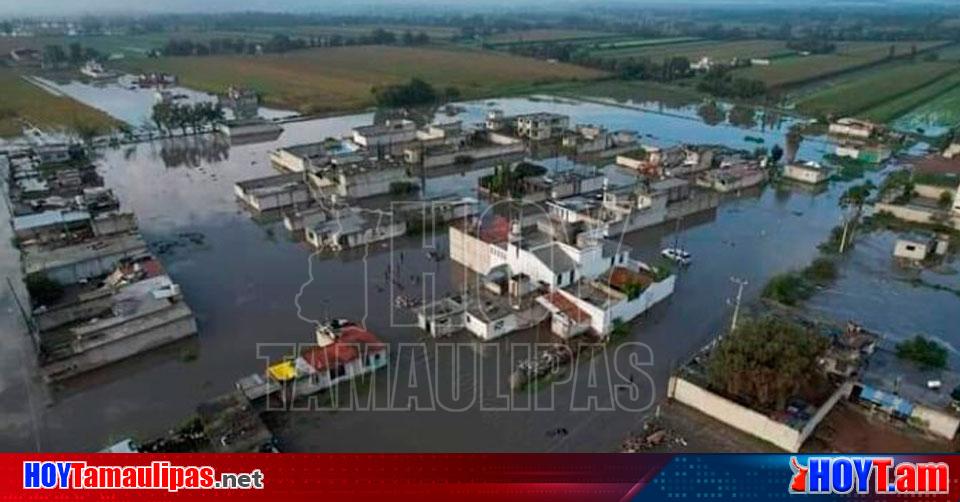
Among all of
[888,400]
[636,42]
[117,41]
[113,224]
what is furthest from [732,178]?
[117,41]

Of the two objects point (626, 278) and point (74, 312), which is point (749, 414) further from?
point (74, 312)

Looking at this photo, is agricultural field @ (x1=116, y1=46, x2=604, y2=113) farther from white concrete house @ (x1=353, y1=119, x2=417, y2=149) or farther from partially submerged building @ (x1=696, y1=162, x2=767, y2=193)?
partially submerged building @ (x1=696, y1=162, x2=767, y2=193)

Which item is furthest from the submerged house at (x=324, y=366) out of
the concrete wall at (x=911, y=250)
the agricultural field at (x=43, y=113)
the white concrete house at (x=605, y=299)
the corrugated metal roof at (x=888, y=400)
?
the agricultural field at (x=43, y=113)

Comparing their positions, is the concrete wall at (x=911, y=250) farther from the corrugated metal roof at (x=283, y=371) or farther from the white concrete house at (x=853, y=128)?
the white concrete house at (x=853, y=128)

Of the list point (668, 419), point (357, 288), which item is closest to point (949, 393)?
point (668, 419)

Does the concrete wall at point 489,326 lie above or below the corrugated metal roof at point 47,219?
below

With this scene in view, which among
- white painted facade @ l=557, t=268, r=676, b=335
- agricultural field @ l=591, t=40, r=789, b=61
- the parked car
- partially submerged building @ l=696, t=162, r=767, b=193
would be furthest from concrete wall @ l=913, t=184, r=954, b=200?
agricultural field @ l=591, t=40, r=789, b=61

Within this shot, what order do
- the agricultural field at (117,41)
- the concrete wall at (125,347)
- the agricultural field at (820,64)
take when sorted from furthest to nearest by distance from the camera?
the agricultural field at (117,41), the agricultural field at (820,64), the concrete wall at (125,347)
